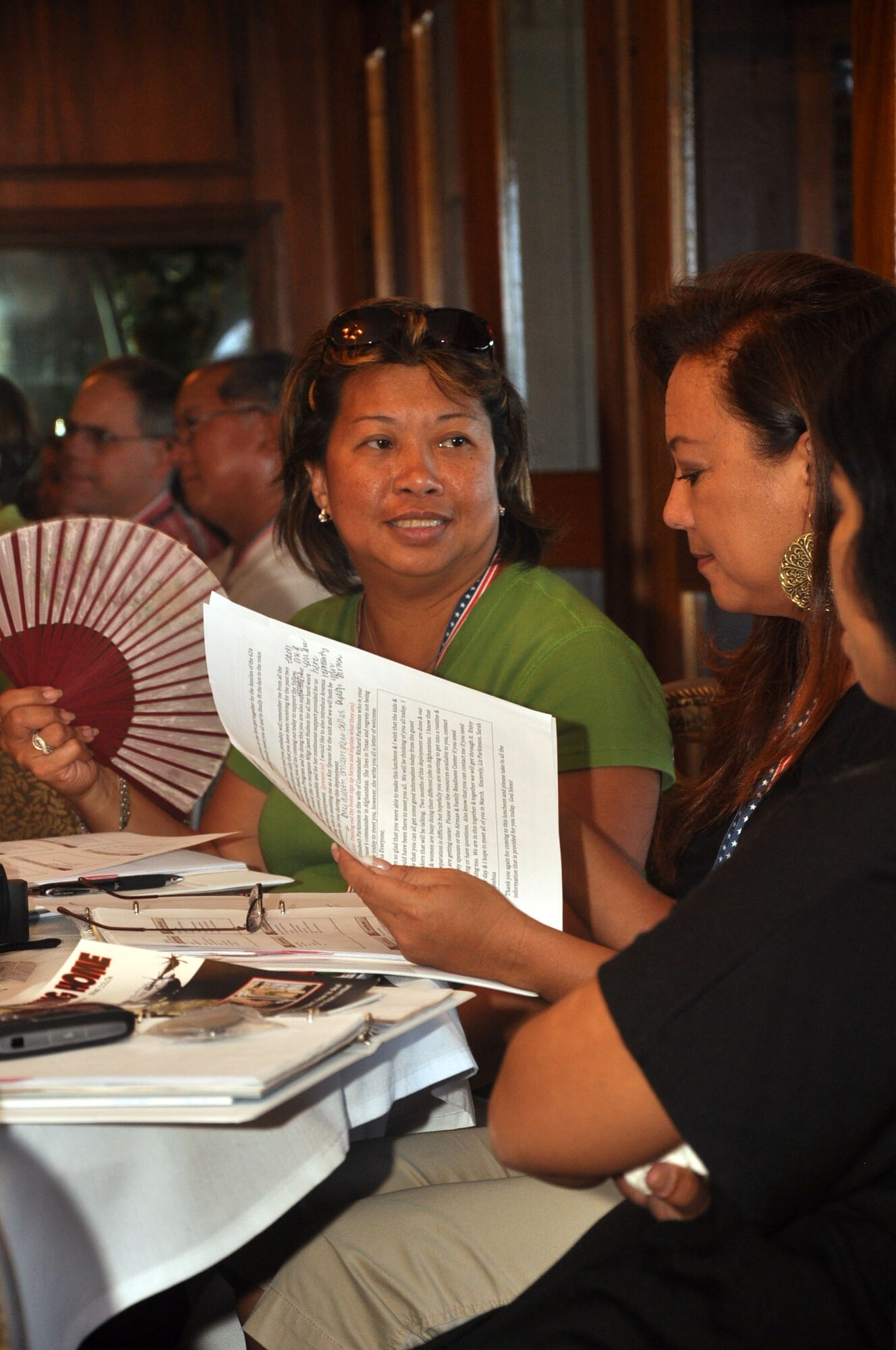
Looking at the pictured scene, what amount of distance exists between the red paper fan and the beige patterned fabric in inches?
6.9

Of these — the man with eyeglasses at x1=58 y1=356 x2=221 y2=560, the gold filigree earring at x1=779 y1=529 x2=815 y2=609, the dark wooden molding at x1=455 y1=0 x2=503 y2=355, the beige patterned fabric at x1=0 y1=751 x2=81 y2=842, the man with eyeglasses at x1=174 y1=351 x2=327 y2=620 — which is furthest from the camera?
the man with eyeglasses at x1=58 y1=356 x2=221 y2=560

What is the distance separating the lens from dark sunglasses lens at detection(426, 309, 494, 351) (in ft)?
6.24

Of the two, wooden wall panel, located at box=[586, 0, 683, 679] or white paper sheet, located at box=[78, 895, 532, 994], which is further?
wooden wall panel, located at box=[586, 0, 683, 679]

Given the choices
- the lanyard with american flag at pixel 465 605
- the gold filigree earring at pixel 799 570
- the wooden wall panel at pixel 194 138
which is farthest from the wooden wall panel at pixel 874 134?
the wooden wall panel at pixel 194 138

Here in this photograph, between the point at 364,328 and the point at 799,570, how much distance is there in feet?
2.47

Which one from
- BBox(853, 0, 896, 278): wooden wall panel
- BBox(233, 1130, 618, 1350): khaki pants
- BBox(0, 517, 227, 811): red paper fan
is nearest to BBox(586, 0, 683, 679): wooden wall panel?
BBox(853, 0, 896, 278): wooden wall panel

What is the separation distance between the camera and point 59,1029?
100 centimetres

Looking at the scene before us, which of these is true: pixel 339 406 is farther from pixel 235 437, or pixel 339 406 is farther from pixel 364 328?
pixel 235 437

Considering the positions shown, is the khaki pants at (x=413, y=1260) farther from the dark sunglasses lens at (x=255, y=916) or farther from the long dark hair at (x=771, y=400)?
the long dark hair at (x=771, y=400)

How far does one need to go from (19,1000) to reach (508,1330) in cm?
47

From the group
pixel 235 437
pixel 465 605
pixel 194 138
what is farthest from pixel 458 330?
pixel 194 138

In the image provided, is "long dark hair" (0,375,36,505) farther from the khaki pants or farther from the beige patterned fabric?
the khaki pants

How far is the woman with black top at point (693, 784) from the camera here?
4.00 feet

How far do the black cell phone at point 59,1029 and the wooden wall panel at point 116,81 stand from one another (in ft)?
14.7
